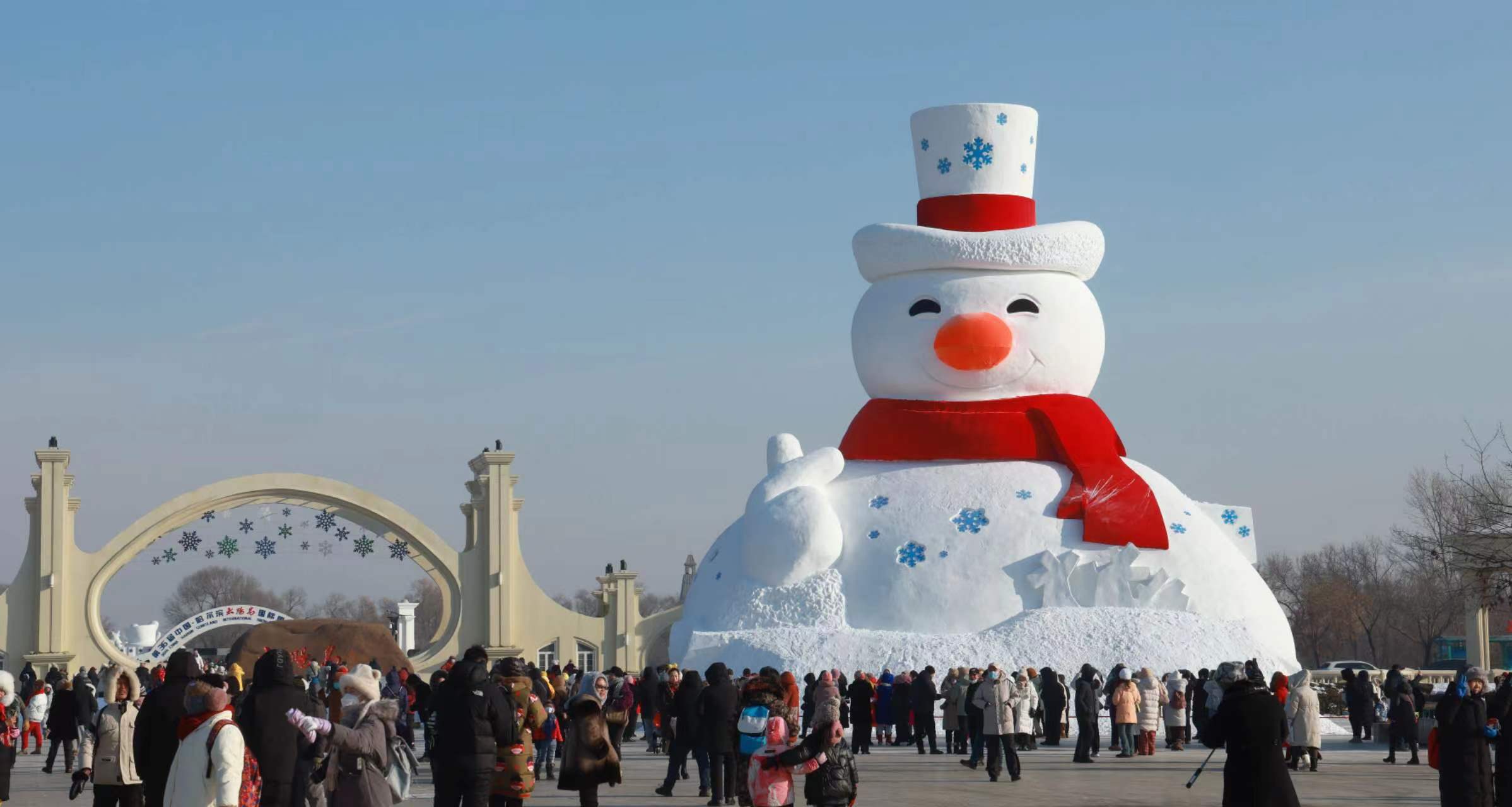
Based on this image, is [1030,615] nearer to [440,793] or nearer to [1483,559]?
[1483,559]

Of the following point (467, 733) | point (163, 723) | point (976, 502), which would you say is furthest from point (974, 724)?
point (163, 723)

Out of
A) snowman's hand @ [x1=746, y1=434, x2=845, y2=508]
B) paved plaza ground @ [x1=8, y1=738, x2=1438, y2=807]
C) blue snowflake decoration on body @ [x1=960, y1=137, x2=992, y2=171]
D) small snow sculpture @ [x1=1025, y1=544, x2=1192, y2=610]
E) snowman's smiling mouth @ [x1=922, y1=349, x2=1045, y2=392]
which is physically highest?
blue snowflake decoration on body @ [x1=960, y1=137, x2=992, y2=171]

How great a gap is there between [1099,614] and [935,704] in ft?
7.84

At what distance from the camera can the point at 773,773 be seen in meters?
10.9

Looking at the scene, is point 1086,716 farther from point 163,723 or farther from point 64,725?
point 163,723

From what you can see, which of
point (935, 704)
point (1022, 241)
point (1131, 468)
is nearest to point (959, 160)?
point (1022, 241)

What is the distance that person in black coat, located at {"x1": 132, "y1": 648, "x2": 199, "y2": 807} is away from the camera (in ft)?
34.0

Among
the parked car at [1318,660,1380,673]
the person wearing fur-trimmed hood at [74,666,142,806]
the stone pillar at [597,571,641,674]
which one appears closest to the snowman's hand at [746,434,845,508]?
the stone pillar at [597,571,641,674]

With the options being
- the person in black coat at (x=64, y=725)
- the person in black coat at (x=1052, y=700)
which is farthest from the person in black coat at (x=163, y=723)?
the person in black coat at (x=1052, y=700)

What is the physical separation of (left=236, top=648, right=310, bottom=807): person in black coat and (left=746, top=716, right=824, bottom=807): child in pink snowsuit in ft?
8.19

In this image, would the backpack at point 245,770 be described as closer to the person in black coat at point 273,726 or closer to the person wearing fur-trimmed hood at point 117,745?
the person in black coat at point 273,726

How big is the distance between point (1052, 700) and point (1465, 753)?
10063 millimetres

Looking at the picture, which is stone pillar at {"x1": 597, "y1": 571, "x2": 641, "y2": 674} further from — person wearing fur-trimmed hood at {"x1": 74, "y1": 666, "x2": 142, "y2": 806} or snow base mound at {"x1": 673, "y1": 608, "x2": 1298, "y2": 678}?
person wearing fur-trimmed hood at {"x1": 74, "y1": 666, "x2": 142, "y2": 806}

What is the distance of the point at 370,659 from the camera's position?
32281 millimetres
